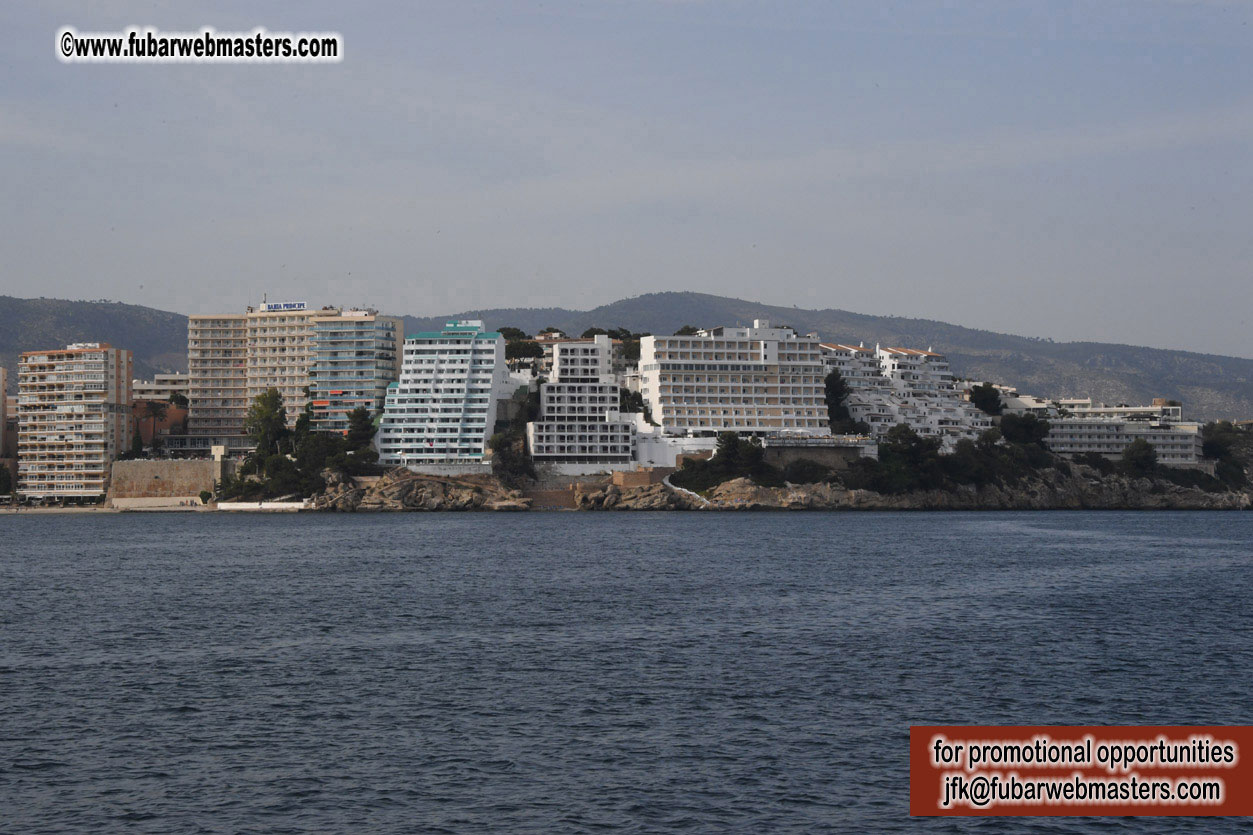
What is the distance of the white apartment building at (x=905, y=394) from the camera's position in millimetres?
133625

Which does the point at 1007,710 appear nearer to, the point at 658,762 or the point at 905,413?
the point at 658,762

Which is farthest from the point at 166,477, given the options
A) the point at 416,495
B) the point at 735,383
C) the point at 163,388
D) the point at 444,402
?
the point at 735,383

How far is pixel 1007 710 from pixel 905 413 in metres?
109

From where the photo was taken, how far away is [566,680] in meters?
30.7

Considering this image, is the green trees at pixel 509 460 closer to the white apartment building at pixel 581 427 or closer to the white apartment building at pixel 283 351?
the white apartment building at pixel 581 427

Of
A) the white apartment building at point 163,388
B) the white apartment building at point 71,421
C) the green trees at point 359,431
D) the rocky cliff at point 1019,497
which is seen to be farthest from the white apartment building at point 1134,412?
the white apartment building at point 71,421

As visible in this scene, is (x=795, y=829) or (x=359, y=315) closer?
(x=795, y=829)

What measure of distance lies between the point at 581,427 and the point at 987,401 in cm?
5624

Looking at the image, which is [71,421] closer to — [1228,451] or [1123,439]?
[1123,439]

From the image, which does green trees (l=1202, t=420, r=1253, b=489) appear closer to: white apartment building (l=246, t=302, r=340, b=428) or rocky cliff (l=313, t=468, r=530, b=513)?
rocky cliff (l=313, t=468, r=530, b=513)

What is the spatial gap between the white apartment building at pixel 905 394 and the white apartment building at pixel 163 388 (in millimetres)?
71460

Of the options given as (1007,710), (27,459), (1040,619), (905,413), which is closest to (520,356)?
(905,413)

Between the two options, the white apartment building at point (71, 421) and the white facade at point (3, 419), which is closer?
the white apartment building at point (71, 421)

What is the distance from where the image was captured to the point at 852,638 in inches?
1462
